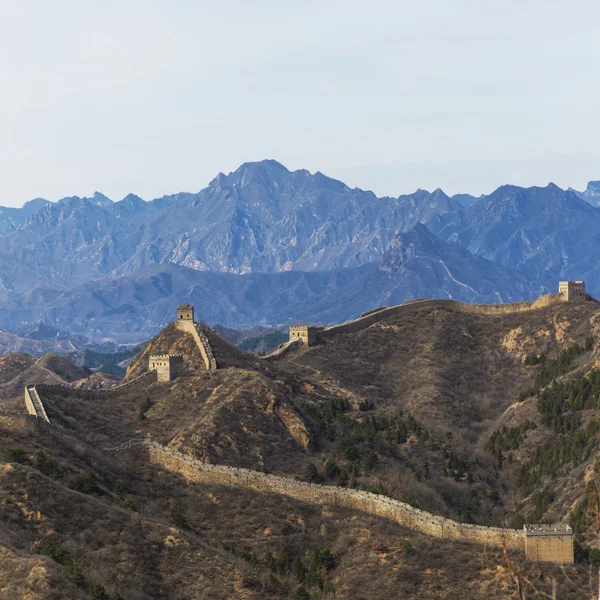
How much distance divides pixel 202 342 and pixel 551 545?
84.2 metres

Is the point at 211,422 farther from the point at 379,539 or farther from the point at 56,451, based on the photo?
the point at 379,539

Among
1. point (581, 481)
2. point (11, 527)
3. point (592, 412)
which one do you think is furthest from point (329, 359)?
point (11, 527)

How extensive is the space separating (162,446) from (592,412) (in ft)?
199

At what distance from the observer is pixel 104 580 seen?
280 feet

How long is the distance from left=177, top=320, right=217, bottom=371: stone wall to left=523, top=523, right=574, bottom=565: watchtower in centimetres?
7170

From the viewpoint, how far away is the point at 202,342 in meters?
169

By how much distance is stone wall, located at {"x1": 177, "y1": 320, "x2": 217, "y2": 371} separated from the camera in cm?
16011

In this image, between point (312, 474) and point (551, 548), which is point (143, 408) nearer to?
point (312, 474)

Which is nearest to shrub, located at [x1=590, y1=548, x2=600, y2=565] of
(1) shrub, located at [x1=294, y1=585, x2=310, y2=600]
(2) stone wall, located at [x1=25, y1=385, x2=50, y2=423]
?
(1) shrub, located at [x1=294, y1=585, x2=310, y2=600]

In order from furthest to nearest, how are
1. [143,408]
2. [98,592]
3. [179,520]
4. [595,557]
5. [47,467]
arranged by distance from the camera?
[143,408]
[179,520]
[47,467]
[595,557]
[98,592]

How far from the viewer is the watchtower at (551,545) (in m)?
92.0

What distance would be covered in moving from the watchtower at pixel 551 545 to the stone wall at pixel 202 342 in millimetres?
71700

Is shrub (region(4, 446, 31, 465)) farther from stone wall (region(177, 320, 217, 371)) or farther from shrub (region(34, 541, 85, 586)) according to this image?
stone wall (region(177, 320, 217, 371))

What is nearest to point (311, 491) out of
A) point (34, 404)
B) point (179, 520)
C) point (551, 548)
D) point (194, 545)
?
point (179, 520)
